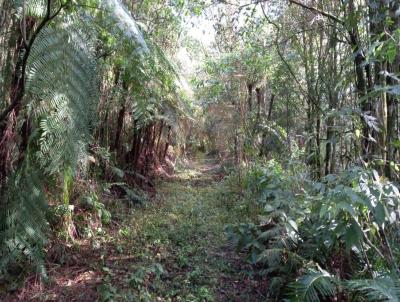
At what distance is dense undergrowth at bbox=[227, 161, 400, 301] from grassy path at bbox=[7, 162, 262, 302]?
36 centimetres

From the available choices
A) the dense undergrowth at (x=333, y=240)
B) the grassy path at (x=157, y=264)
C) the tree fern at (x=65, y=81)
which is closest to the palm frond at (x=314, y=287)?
the dense undergrowth at (x=333, y=240)

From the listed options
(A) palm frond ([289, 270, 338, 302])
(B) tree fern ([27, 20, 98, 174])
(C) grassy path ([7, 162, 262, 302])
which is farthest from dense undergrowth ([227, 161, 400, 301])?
(B) tree fern ([27, 20, 98, 174])

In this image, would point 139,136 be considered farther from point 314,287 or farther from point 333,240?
point 314,287

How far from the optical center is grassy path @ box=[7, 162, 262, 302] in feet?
9.83

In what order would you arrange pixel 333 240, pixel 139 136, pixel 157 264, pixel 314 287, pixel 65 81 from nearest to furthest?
pixel 65 81, pixel 314 287, pixel 333 240, pixel 157 264, pixel 139 136

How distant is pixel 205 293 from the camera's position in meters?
3.09

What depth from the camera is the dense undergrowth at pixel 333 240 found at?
2115 mm

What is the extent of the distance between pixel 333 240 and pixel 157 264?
5.45 feet

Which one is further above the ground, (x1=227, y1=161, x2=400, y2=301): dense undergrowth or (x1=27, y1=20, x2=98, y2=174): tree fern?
(x1=27, y1=20, x2=98, y2=174): tree fern

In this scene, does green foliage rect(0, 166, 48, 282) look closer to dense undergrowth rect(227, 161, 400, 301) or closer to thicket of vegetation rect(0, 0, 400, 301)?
thicket of vegetation rect(0, 0, 400, 301)

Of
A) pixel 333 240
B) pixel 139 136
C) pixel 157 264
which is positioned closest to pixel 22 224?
pixel 157 264

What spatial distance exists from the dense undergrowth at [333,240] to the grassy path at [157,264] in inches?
14.0

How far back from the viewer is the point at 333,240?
2586 mm

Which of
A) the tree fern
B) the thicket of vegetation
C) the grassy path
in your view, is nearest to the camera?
the tree fern
